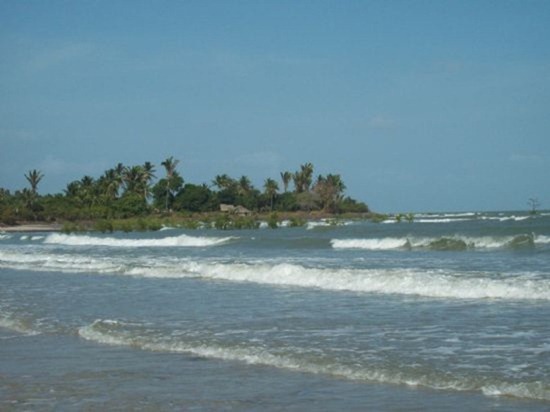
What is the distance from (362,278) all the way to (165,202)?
89.4 m

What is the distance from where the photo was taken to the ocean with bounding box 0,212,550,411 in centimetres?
757

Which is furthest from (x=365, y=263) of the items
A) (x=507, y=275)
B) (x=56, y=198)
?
(x=56, y=198)

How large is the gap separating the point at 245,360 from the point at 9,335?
15.6ft

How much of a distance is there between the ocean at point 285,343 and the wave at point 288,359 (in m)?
0.02

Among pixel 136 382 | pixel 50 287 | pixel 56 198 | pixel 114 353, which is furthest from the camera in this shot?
pixel 56 198

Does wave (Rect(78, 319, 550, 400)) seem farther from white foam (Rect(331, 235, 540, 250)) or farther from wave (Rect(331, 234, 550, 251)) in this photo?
white foam (Rect(331, 235, 540, 250))

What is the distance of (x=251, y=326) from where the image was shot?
40.2 ft

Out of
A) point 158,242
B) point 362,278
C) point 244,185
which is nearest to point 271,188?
point 244,185

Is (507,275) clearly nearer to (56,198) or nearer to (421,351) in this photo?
(421,351)

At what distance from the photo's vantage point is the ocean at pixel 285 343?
7.57 meters

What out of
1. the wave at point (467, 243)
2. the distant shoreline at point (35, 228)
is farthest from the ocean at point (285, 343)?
the distant shoreline at point (35, 228)

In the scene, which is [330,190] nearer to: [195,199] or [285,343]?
[195,199]

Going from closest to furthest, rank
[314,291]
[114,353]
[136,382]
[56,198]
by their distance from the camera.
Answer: [136,382] → [114,353] → [314,291] → [56,198]

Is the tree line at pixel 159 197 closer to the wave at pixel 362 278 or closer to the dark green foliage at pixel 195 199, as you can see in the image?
the dark green foliage at pixel 195 199
